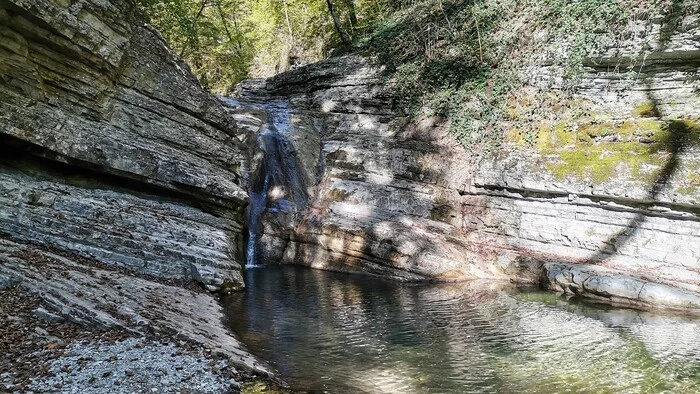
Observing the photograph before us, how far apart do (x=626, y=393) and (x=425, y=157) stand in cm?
1269

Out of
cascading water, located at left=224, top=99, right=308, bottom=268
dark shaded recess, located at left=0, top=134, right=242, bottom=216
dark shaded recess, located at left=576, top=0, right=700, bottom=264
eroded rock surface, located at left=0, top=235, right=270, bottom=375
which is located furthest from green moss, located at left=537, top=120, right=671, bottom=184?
dark shaded recess, located at left=0, top=134, right=242, bottom=216

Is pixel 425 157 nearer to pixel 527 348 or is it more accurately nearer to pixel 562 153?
pixel 562 153

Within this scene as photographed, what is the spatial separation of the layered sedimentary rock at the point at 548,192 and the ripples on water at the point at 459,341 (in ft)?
6.15

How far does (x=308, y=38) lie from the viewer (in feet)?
104

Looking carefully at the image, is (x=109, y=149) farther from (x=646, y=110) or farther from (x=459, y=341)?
(x=646, y=110)

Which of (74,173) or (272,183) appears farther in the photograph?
(272,183)

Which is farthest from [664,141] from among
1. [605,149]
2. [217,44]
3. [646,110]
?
[217,44]

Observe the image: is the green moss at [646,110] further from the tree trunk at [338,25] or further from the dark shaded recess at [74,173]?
the tree trunk at [338,25]

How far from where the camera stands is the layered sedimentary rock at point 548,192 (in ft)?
42.4

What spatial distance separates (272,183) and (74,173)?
8.04 m

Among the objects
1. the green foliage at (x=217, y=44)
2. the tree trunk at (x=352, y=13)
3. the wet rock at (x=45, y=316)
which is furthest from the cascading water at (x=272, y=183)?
the green foliage at (x=217, y=44)

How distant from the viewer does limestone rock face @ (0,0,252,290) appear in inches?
406

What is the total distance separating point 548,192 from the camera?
595 inches

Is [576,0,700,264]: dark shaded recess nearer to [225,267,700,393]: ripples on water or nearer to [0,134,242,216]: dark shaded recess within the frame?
[225,267,700,393]: ripples on water
